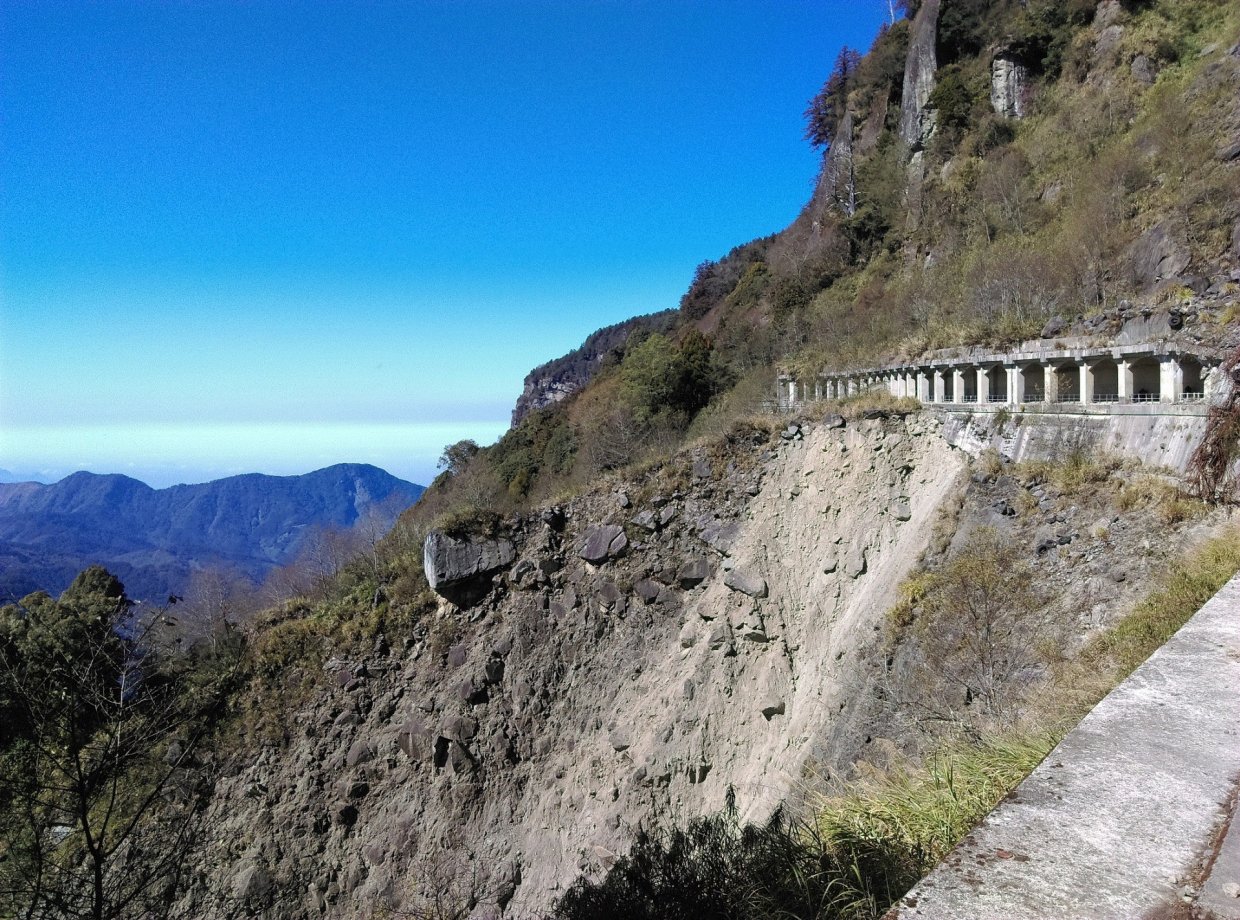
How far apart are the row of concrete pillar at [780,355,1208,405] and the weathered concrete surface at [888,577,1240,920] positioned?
940 cm

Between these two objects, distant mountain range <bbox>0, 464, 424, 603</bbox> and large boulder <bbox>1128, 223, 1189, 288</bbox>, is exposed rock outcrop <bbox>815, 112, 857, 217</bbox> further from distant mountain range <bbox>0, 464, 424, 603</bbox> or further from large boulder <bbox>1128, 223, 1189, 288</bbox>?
distant mountain range <bbox>0, 464, 424, 603</bbox>

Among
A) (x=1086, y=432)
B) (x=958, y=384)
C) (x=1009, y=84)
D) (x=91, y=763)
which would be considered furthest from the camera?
(x=1009, y=84)

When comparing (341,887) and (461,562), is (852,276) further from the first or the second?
(341,887)

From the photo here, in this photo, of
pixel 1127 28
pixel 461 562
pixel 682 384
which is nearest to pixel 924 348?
pixel 461 562

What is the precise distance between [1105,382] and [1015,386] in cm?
142

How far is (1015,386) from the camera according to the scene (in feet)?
40.0

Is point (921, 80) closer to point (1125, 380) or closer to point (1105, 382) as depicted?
point (1105, 382)

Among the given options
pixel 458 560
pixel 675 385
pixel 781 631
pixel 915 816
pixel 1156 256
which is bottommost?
pixel 781 631

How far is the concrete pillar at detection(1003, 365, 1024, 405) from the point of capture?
12164 mm

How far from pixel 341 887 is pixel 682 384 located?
24037mm

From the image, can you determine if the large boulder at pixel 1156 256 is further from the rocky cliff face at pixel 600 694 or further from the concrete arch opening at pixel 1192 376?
the rocky cliff face at pixel 600 694

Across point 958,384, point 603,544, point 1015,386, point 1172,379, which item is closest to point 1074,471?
point 1172,379

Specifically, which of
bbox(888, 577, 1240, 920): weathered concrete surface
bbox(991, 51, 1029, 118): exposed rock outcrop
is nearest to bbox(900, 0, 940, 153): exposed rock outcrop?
bbox(991, 51, 1029, 118): exposed rock outcrop

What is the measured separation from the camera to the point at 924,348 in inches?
647
